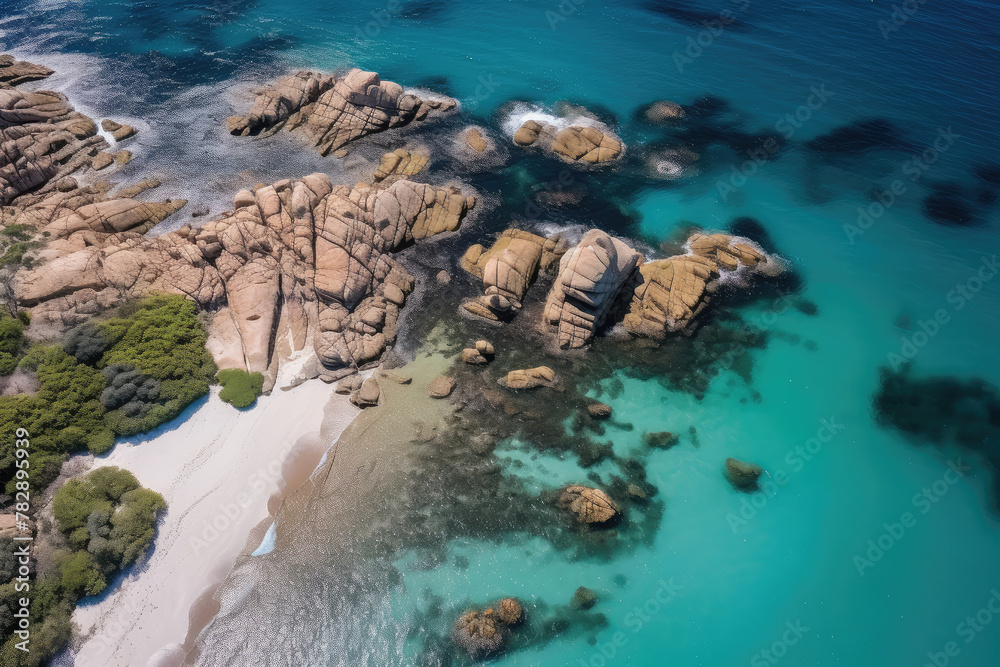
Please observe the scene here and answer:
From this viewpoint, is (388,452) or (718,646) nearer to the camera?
(718,646)

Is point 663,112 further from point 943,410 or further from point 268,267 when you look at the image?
point 268,267

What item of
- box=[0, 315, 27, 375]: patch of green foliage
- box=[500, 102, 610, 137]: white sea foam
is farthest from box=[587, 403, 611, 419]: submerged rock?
box=[0, 315, 27, 375]: patch of green foliage

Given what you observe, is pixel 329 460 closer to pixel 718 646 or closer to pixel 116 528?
pixel 116 528

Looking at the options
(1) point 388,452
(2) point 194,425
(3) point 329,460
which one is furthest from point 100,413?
(1) point 388,452

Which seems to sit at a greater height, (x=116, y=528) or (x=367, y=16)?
(x=367, y=16)

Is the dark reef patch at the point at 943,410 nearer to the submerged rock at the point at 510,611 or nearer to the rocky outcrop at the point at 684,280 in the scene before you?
the rocky outcrop at the point at 684,280

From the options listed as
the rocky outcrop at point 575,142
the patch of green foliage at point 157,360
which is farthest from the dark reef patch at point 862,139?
the patch of green foliage at point 157,360

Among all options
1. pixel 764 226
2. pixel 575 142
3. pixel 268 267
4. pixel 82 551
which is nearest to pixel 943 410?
pixel 764 226
